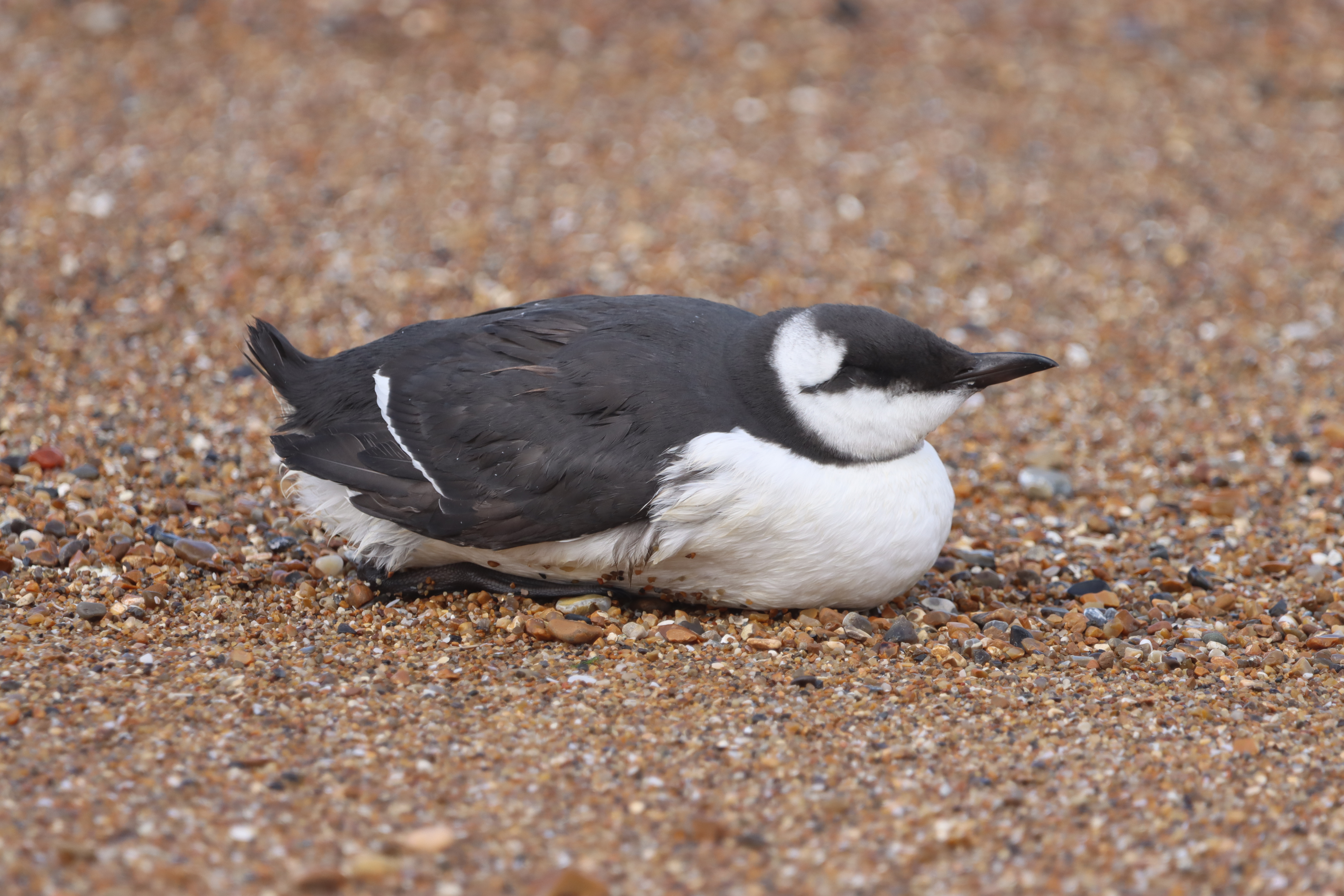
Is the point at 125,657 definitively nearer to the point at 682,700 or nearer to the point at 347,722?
the point at 347,722

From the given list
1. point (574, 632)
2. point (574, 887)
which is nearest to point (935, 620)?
point (574, 632)

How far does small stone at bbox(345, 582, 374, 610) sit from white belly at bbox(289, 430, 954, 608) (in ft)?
0.46

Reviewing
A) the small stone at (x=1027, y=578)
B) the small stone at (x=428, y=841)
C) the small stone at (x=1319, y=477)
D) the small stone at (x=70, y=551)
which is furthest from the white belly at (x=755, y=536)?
the small stone at (x=1319, y=477)

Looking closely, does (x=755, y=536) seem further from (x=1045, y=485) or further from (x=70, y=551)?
(x=70, y=551)

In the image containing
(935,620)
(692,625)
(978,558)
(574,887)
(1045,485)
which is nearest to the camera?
(574,887)

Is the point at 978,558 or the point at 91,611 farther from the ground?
the point at 91,611

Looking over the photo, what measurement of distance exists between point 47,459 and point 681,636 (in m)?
2.84

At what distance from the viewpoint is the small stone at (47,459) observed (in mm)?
5320

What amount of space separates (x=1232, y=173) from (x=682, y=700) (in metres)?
6.66

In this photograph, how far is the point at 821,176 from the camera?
8.51m

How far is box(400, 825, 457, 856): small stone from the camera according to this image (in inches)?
123

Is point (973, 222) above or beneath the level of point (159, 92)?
beneath

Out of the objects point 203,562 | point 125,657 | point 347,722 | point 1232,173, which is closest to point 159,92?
point 203,562

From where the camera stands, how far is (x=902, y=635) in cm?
443
